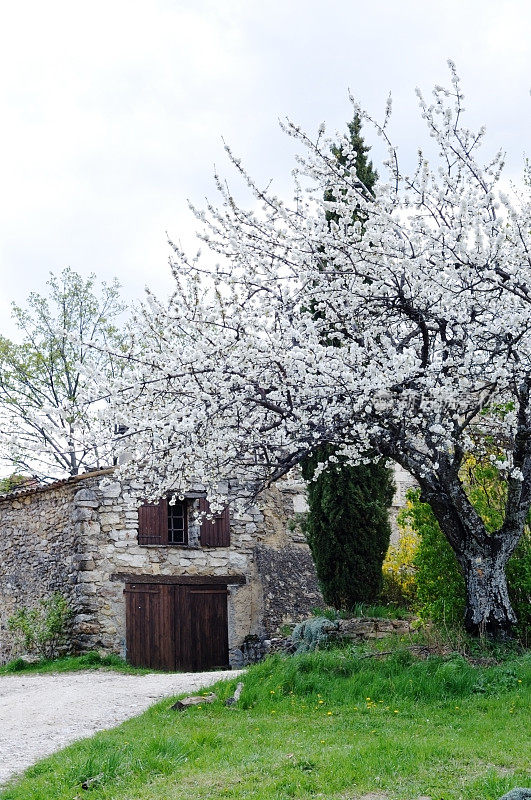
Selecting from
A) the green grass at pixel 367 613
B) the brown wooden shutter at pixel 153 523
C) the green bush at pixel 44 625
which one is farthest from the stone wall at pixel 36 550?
the green grass at pixel 367 613

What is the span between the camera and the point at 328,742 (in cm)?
614

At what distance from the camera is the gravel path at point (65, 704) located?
719cm

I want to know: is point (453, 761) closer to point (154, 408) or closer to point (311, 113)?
point (154, 408)

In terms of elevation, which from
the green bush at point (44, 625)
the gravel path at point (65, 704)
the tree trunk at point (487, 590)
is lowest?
the gravel path at point (65, 704)

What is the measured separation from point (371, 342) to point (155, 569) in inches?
316

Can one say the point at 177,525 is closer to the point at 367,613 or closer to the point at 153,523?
the point at 153,523

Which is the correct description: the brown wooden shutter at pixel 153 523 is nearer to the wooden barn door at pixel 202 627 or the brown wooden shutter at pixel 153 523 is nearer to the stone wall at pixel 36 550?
the wooden barn door at pixel 202 627

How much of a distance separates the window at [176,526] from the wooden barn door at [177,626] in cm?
Result: 77

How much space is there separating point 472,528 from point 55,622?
7.91m

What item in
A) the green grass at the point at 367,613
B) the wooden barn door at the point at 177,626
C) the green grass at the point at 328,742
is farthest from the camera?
the wooden barn door at the point at 177,626

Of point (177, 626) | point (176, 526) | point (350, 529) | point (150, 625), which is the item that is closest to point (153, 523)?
point (176, 526)

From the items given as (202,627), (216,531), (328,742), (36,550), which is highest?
(216,531)

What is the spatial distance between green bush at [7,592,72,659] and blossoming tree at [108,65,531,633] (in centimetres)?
622

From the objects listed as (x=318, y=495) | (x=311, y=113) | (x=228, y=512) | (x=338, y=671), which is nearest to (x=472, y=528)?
(x=338, y=671)
